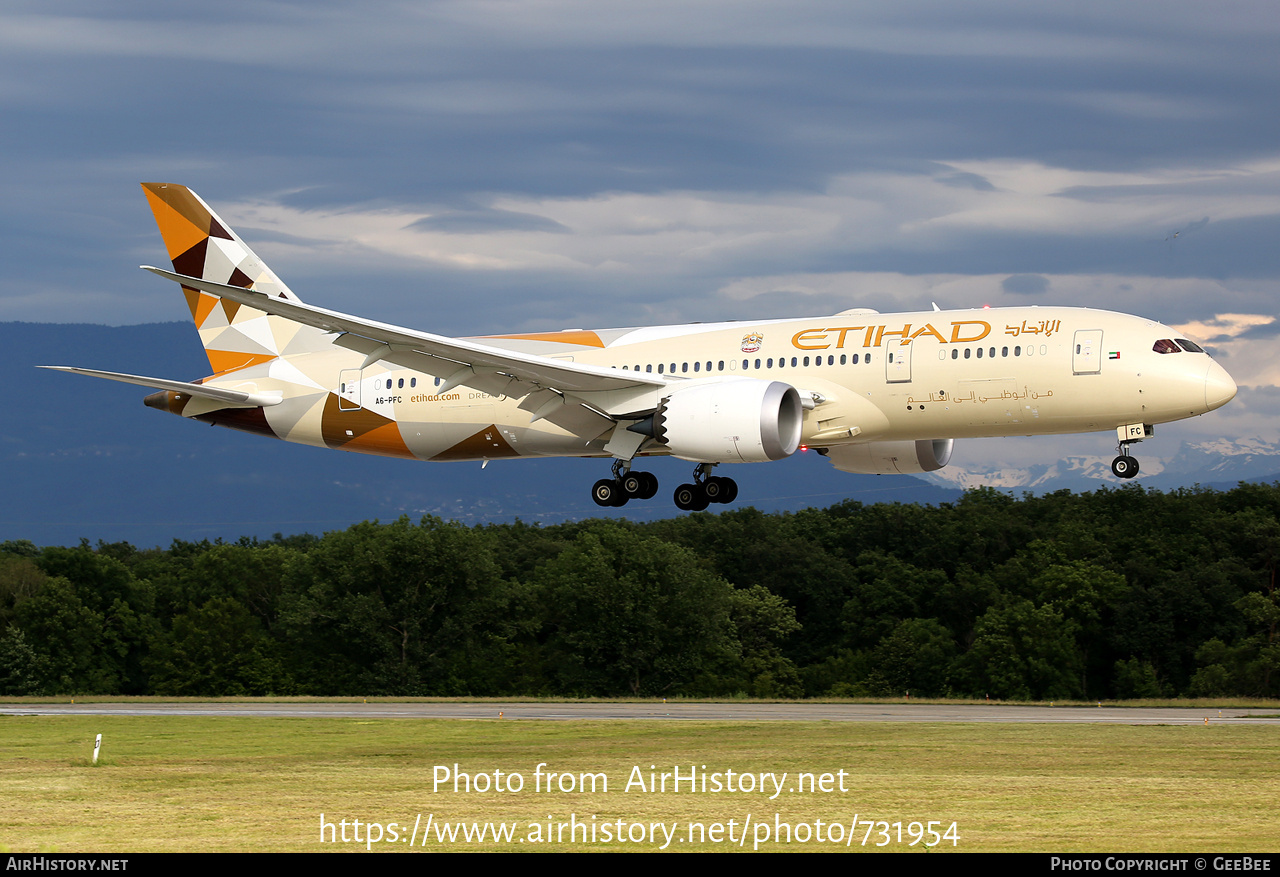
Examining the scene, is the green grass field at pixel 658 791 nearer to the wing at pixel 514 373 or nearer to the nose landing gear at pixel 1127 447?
the nose landing gear at pixel 1127 447

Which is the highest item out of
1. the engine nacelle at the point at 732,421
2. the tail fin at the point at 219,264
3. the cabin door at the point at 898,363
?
the tail fin at the point at 219,264

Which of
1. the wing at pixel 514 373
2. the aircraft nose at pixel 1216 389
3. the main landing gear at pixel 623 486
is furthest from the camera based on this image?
the main landing gear at pixel 623 486

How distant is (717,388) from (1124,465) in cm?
1130

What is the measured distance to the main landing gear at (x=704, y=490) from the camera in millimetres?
44128

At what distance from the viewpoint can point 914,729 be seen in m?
54.0

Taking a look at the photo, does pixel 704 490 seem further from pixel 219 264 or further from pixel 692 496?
pixel 219 264

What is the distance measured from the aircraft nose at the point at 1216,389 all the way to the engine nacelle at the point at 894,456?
9.34 metres

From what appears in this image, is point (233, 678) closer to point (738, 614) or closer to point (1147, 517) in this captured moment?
point (738, 614)

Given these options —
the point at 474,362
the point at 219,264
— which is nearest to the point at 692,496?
the point at 474,362

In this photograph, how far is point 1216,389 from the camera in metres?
36.8

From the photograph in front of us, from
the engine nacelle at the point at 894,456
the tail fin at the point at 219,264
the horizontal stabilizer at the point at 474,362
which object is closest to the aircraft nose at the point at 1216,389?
the engine nacelle at the point at 894,456

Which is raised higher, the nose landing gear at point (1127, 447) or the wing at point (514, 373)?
the wing at point (514, 373)

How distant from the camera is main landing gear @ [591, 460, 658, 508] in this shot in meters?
43.6

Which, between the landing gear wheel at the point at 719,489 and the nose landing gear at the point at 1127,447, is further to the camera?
the landing gear wheel at the point at 719,489
